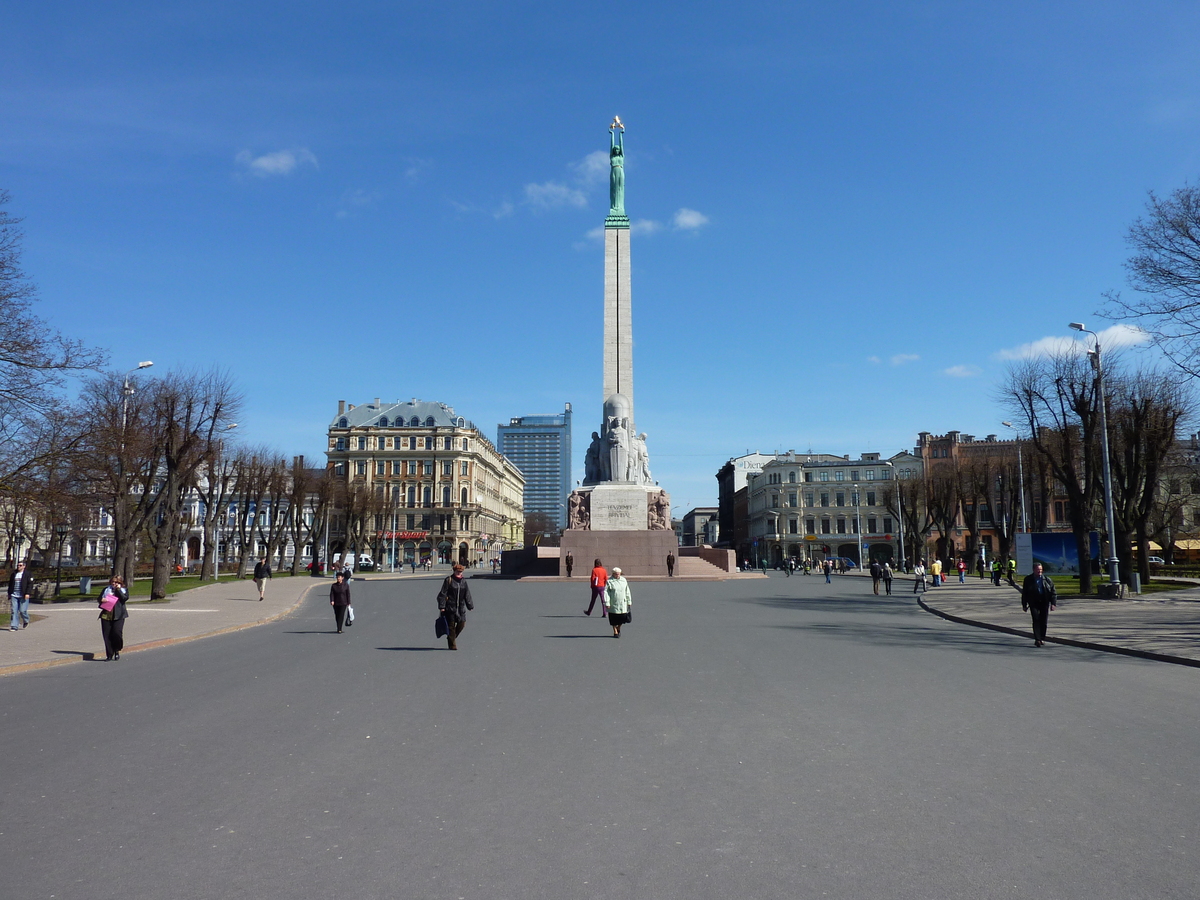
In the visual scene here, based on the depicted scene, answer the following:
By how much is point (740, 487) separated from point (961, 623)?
115401 millimetres

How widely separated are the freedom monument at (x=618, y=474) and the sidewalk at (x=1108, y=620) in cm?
1601

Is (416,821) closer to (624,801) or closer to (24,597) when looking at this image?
(624,801)

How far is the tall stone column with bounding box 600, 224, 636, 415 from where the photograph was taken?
50.1 m

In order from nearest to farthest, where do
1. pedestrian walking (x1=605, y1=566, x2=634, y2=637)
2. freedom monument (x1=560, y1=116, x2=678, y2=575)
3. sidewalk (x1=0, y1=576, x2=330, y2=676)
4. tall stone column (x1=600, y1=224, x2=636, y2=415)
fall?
sidewalk (x1=0, y1=576, x2=330, y2=676) → pedestrian walking (x1=605, y1=566, x2=634, y2=637) → freedom monument (x1=560, y1=116, x2=678, y2=575) → tall stone column (x1=600, y1=224, x2=636, y2=415)

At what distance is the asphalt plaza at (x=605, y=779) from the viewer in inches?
189

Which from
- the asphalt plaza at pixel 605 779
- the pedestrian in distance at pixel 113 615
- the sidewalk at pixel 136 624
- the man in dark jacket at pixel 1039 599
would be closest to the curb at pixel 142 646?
the sidewalk at pixel 136 624

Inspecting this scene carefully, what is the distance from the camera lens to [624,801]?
616 centimetres

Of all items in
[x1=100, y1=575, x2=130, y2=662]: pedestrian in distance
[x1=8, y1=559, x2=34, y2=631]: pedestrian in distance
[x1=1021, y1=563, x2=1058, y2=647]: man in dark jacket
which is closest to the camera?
[x1=100, y1=575, x2=130, y2=662]: pedestrian in distance

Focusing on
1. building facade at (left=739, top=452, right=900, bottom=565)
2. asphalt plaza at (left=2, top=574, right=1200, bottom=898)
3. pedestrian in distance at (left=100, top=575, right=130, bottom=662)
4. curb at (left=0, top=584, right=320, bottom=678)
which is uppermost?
building facade at (left=739, top=452, right=900, bottom=565)

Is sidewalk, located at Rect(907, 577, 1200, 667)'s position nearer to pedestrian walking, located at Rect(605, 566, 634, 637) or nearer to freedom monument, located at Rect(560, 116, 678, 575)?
pedestrian walking, located at Rect(605, 566, 634, 637)

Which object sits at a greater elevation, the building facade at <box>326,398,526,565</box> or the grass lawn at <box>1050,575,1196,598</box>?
the building facade at <box>326,398,526,565</box>

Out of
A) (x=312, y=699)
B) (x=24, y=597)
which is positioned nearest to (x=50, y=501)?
(x=24, y=597)

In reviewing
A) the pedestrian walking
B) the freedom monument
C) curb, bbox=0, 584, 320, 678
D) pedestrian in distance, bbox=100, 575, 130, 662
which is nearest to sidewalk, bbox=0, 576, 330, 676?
curb, bbox=0, 584, 320, 678

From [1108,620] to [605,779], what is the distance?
1890 centimetres
